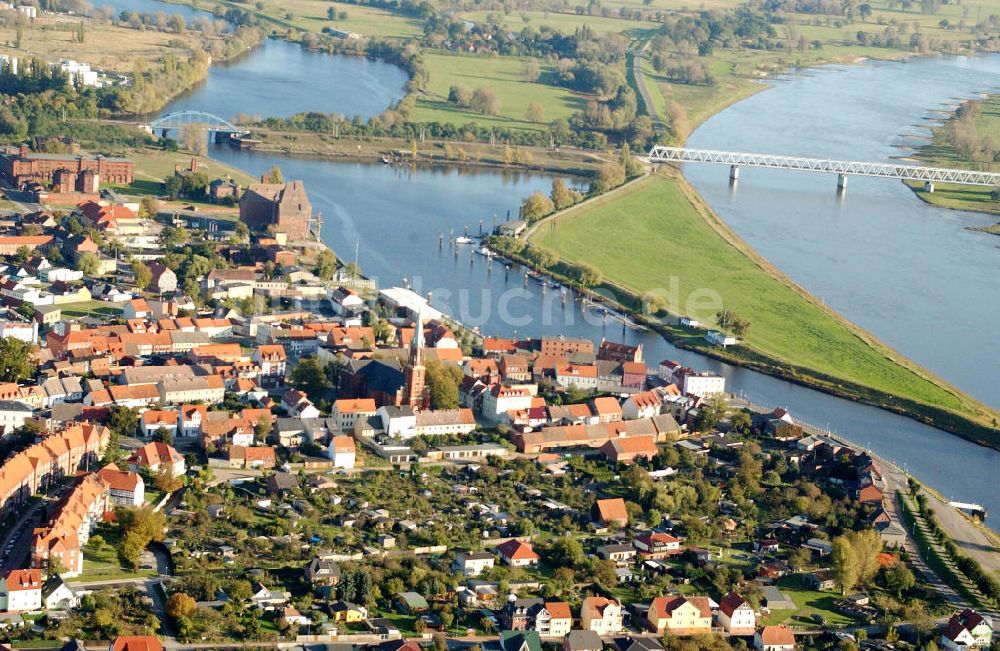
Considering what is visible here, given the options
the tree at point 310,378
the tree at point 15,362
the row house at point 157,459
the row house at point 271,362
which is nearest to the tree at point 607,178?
the row house at point 271,362

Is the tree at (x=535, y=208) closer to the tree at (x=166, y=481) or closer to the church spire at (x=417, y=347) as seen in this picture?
the church spire at (x=417, y=347)

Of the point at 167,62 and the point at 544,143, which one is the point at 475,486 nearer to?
the point at 544,143

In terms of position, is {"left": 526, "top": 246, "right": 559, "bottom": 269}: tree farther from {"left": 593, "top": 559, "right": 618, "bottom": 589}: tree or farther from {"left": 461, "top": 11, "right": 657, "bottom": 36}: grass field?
{"left": 461, "top": 11, "right": 657, "bottom": 36}: grass field

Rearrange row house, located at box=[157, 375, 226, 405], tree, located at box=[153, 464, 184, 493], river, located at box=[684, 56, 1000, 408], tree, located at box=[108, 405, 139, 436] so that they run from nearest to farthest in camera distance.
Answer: tree, located at box=[153, 464, 184, 493] < tree, located at box=[108, 405, 139, 436] < row house, located at box=[157, 375, 226, 405] < river, located at box=[684, 56, 1000, 408]

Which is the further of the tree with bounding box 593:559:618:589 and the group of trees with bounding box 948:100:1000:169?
the group of trees with bounding box 948:100:1000:169

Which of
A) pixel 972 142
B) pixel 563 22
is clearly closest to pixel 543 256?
pixel 972 142

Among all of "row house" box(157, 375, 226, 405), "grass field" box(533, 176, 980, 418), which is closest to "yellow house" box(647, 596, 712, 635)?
"row house" box(157, 375, 226, 405)

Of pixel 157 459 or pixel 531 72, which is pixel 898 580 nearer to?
pixel 157 459
